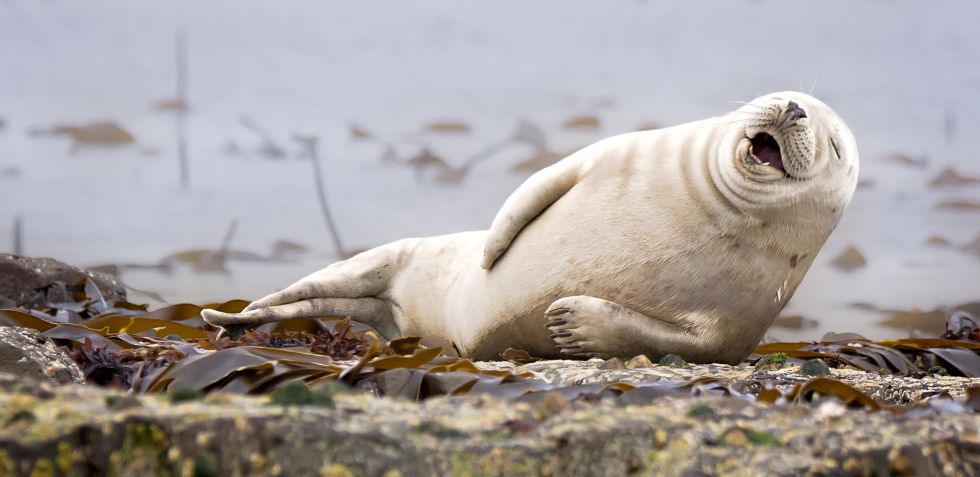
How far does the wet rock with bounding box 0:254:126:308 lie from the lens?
5.54 metres

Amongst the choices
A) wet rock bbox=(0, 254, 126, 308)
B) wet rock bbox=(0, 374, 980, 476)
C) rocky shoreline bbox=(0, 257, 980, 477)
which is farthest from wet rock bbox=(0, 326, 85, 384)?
wet rock bbox=(0, 254, 126, 308)

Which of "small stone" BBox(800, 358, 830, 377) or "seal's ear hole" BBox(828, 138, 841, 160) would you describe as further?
"seal's ear hole" BBox(828, 138, 841, 160)

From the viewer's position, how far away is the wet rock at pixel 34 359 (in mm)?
2426

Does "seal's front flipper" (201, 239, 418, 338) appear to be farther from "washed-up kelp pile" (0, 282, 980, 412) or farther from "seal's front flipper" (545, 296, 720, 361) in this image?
"seal's front flipper" (545, 296, 720, 361)

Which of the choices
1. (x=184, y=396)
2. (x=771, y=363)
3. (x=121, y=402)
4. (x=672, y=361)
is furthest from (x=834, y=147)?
(x=121, y=402)

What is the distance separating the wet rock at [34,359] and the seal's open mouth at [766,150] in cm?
215

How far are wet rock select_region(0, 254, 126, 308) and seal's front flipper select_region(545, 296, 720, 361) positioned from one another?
341cm

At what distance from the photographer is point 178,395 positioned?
4.62 ft

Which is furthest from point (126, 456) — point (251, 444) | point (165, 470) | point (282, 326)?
point (282, 326)

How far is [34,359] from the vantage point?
2.46 metres

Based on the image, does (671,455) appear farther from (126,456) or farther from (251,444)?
(126,456)

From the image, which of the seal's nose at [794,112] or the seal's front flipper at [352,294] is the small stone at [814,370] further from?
the seal's front flipper at [352,294]

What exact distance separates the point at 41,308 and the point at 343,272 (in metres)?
1.97

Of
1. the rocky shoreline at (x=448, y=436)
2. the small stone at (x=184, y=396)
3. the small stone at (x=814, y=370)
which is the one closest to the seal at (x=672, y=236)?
the small stone at (x=814, y=370)
